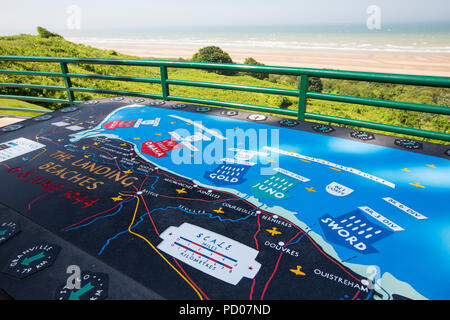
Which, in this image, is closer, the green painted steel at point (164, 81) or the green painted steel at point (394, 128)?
the green painted steel at point (394, 128)

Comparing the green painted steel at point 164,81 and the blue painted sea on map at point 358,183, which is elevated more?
the green painted steel at point 164,81

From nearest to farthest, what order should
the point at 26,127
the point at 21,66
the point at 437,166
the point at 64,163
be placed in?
the point at 437,166 → the point at 64,163 → the point at 26,127 → the point at 21,66

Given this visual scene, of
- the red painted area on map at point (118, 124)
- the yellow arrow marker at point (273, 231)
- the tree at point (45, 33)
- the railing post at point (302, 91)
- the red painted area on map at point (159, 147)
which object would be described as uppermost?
the tree at point (45, 33)

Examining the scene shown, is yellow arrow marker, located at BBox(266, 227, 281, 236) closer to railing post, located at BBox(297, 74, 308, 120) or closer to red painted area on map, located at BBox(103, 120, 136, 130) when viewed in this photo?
railing post, located at BBox(297, 74, 308, 120)

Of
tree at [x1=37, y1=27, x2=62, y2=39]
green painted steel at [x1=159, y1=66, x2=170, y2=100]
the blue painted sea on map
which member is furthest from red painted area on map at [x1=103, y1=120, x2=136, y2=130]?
tree at [x1=37, y1=27, x2=62, y2=39]

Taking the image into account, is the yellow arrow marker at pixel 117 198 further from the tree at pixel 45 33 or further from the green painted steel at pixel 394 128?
the tree at pixel 45 33

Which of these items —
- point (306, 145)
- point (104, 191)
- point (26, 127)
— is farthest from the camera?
point (26, 127)

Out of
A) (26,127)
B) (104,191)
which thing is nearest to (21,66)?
(26,127)

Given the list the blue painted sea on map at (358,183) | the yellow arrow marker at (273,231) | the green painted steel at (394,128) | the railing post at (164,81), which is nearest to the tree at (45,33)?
the railing post at (164,81)
